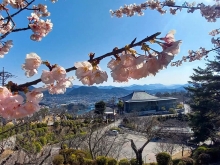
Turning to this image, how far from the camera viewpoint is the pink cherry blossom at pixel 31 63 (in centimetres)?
92

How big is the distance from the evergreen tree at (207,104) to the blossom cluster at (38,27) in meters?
14.5

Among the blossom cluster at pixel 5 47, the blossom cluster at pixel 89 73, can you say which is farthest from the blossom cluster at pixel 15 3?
the blossom cluster at pixel 89 73

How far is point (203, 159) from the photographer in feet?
34.9

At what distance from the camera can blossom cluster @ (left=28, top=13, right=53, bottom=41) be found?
194 centimetres

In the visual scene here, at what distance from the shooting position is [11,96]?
83cm

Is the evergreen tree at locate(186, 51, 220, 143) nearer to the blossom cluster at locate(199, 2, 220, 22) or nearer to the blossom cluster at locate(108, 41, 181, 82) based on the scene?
the blossom cluster at locate(199, 2, 220, 22)

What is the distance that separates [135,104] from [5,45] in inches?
1385

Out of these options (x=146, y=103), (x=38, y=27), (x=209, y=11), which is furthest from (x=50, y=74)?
(x=146, y=103)

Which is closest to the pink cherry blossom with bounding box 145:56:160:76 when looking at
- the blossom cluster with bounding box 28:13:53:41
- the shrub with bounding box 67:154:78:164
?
the blossom cluster with bounding box 28:13:53:41

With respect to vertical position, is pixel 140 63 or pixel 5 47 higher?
pixel 5 47

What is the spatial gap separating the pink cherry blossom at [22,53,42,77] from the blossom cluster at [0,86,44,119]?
9 cm

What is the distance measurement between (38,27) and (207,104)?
1527 cm

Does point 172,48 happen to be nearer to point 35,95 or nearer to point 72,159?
point 35,95

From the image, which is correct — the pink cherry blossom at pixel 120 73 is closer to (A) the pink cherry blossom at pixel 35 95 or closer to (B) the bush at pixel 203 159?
(A) the pink cherry blossom at pixel 35 95
